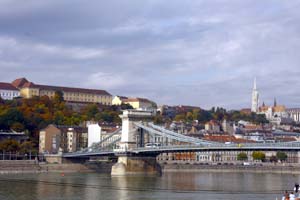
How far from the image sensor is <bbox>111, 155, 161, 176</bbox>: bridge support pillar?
2084 inches

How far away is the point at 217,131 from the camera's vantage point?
101 metres

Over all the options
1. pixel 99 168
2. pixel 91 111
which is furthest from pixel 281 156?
pixel 99 168

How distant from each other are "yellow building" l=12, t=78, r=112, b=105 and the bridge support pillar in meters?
54.8

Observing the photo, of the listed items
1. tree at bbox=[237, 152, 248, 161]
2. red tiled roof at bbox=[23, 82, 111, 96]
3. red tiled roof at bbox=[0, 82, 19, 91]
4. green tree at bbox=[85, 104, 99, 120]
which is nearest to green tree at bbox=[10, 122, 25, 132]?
green tree at bbox=[85, 104, 99, 120]

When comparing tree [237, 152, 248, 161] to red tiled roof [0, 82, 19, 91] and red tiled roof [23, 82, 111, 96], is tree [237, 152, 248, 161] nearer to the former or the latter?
red tiled roof [23, 82, 111, 96]

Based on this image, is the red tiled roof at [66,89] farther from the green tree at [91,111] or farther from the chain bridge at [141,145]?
the chain bridge at [141,145]

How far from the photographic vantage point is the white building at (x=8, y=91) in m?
107

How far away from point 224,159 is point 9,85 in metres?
→ 39.9

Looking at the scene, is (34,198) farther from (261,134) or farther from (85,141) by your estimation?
(261,134)

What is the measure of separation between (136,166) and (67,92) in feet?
205

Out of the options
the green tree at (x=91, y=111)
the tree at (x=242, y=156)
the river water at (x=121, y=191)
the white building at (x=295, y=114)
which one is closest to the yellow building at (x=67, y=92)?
the green tree at (x=91, y=111)

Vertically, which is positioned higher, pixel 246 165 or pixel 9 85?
pixel 9 85

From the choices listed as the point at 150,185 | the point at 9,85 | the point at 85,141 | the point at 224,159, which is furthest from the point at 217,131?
the point at 150,185

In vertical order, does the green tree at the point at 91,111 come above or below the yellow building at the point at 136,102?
below
